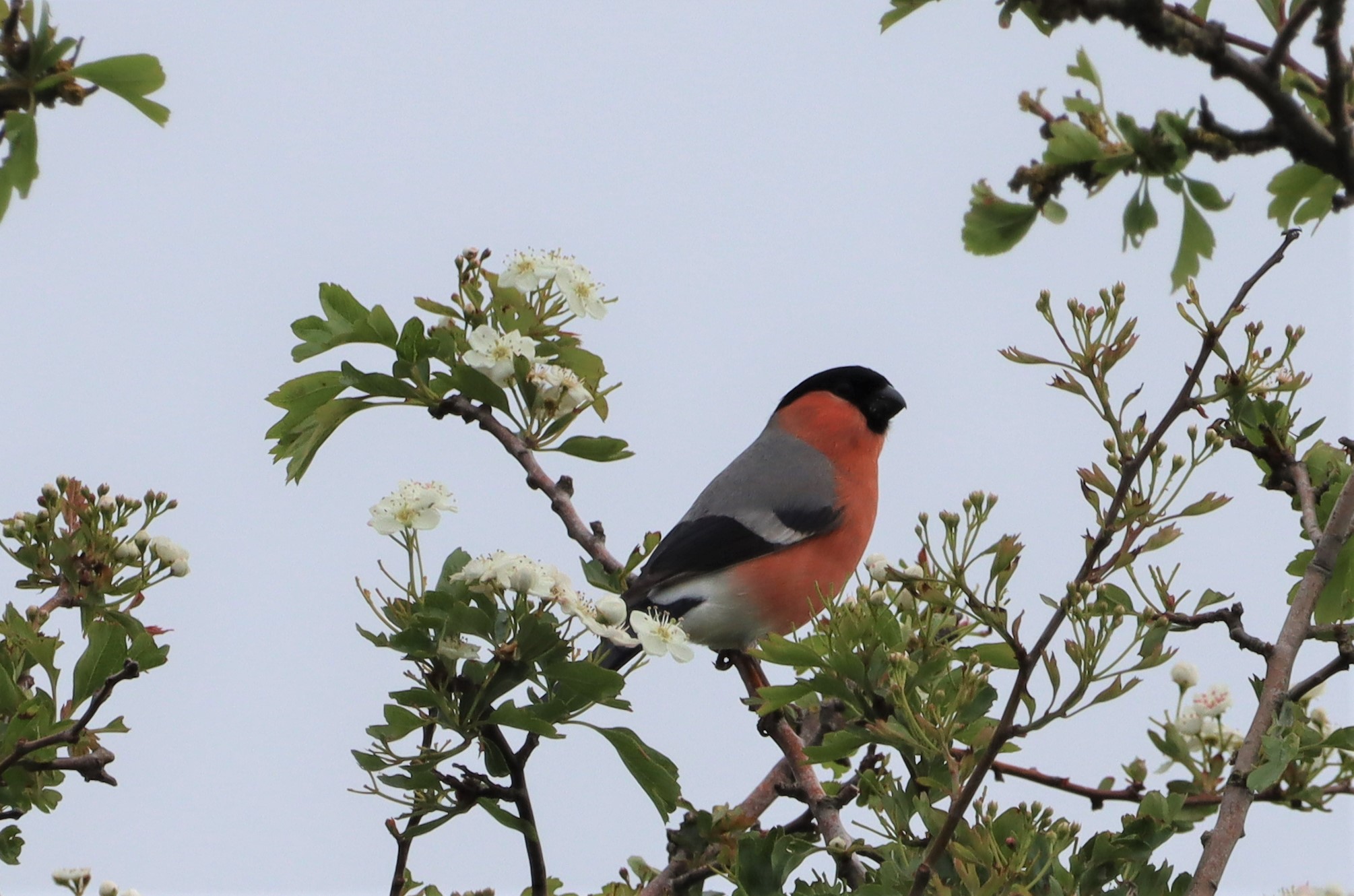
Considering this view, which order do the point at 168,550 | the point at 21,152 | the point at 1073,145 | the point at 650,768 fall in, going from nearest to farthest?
the point at 1073,145
the point at 21,152
the point at 650,768
the point at 168,550

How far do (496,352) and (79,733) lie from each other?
1.19m

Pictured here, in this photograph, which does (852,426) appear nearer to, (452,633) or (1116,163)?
(452,633)

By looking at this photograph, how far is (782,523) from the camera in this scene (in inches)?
223

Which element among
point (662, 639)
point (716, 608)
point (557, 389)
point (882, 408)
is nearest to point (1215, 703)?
point (662, 639)

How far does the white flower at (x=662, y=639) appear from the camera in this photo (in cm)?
275

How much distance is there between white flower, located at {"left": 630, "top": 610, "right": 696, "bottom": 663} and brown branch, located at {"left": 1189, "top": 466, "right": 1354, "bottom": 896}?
0.96m

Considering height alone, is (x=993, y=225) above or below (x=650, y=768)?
above

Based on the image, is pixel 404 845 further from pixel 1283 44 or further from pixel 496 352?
pixel 1283 44

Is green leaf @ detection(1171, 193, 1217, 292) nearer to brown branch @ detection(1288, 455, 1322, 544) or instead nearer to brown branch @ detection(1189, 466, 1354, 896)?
brown branch @ detection(1189, 466, 1354, 896)

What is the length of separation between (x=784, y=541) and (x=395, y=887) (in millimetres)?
3114

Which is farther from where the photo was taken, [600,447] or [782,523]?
[782,523]

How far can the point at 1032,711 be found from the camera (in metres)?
2.21

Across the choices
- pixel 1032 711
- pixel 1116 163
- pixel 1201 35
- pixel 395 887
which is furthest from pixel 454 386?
pixel 1201 35

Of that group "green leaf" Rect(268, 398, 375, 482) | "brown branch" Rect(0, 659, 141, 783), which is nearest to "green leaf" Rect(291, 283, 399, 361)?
"green leaf" Rect(268, 398, 375, 482)
